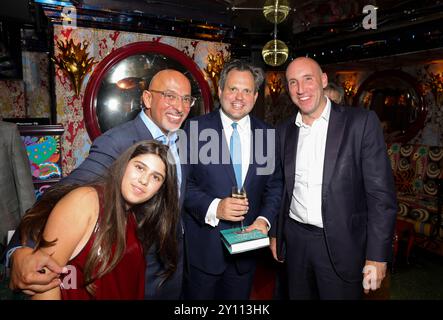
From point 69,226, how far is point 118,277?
391 millimetres

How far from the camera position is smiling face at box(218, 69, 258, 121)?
2.10m

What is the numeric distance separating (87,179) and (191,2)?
339 cm

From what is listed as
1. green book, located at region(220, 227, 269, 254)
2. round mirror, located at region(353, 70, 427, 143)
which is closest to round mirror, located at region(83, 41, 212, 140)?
green book, located at region(220, 227, 269, 254)

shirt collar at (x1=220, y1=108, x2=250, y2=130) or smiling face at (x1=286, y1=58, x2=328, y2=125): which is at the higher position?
smiling face at (x1=286, y1=58, x2=328, y2=125)

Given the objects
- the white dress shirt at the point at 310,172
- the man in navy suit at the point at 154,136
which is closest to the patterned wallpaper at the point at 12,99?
the man in navy suit at the point at 154,136

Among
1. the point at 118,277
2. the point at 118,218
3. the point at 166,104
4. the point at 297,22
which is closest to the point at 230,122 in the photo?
the point at 166,104

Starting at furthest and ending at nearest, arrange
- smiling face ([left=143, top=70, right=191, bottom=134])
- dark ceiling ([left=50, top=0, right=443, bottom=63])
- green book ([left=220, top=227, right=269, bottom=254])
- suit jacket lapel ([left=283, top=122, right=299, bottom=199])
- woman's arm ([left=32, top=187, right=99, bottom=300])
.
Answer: dark ceiling ([left=50, top=0, right=443, bottom=63]) → suit jacket lapel ([left=283, top=122, right=299, bottom=199]) → smiling face ([left=143, top=70, right=191, bottom=134]) → green book ([left=220, top=227, right=269, bottom=254]) → woman's arm ([left=32, top=187, right=99, bottom=300])

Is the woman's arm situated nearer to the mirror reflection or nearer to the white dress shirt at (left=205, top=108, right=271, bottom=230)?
the white dress shirt at (left=205, top=108, right=271, bottom=230)

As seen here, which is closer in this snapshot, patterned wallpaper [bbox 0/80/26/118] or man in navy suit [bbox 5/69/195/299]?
man in navy suit [bbox 5/69/195/299]

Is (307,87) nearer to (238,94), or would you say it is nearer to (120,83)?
(238,94)

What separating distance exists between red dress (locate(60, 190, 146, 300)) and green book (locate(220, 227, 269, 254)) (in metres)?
0.49

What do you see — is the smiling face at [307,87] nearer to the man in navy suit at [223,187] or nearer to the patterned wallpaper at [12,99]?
the man in navy suit at [223,187]
